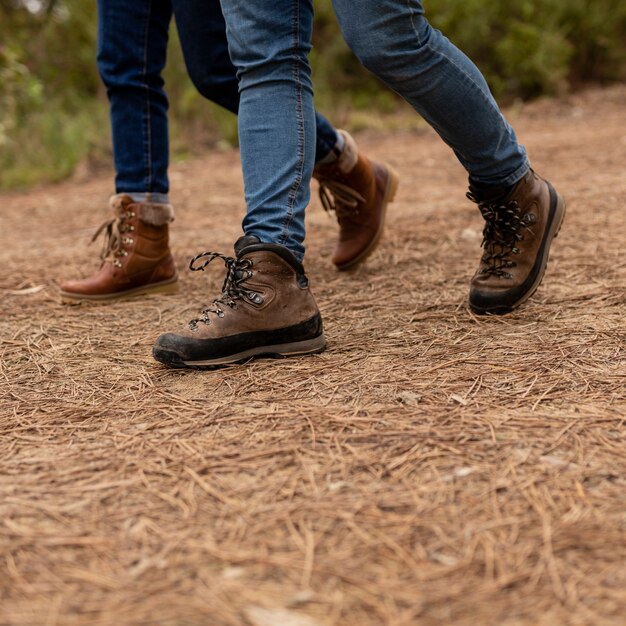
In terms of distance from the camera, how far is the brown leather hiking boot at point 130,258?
2346 mm

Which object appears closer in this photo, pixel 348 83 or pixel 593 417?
pixel 593 417

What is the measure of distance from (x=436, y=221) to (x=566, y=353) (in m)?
1.73

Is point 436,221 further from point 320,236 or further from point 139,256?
point 139,256

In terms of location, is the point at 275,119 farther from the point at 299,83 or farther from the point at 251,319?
the point at 251,319

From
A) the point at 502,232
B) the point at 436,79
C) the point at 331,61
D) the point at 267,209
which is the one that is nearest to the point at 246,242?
the point at 267,209

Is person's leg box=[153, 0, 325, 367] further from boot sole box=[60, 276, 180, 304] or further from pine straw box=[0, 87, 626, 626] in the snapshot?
boot sole box=[60, 276, 180, 304]

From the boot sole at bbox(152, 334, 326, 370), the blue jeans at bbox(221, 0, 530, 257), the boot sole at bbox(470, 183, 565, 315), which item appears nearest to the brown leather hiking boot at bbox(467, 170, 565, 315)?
the boot sole at bbox(470, 183, 565, 315)

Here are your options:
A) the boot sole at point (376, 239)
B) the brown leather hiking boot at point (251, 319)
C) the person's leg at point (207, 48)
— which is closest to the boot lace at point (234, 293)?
the brown leather hiking boot at point (251, 319)

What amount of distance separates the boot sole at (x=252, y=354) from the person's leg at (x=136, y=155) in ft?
2.60

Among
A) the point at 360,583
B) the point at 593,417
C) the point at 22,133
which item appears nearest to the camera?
the point at 360,583

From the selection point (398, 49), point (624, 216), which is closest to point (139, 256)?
point (398, 49)

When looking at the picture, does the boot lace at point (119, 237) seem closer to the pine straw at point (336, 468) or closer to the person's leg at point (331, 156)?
the pine straw at point (336, 468)

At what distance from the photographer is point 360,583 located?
3.00 feet

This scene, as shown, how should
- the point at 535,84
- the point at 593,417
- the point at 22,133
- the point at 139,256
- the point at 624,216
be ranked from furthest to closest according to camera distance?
1. the point at 535,84
2. the point at 22,133
3. the point at 624,216
4. the point at 139,256
5. the point at 593,417
